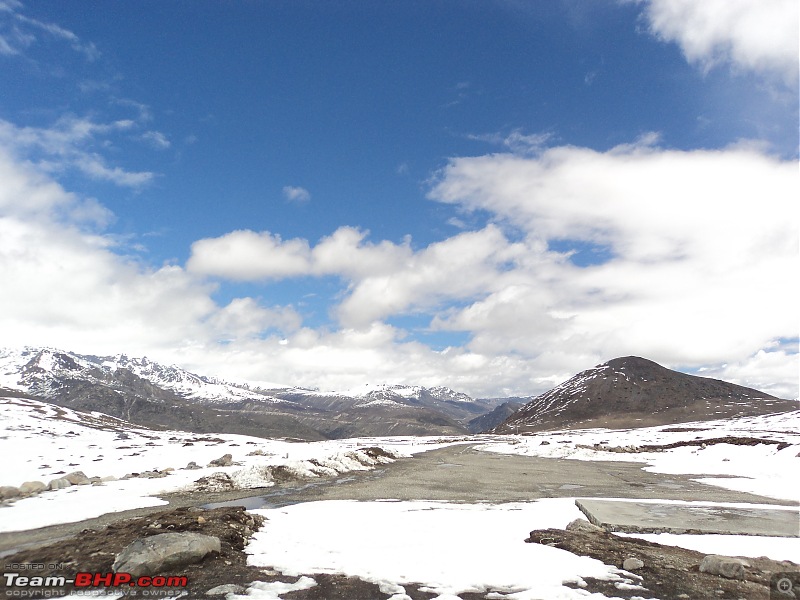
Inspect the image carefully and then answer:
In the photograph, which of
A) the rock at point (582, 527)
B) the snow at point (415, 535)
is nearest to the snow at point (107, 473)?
the snow at point (415, 535)

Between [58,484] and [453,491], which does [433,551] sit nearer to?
[453,491]

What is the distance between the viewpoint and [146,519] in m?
15.5

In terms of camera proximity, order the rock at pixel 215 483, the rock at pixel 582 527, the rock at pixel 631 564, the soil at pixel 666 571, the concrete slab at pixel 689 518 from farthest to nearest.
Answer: the rock at pixel 215 483 → the concrete slab at pixel 689 518 → the rock at pixel 582 527 → the rock at pixel 631 564 → the soil at pixel 666 571

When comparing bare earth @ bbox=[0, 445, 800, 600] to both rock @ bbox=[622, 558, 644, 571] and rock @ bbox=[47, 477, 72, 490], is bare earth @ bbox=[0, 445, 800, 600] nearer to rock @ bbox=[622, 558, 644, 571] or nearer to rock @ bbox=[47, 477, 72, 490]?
rock @ bbox=[622, 558, 644, 571]

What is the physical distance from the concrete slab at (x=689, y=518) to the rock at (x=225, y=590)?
12.2m

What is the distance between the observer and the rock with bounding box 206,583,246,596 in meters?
9.47

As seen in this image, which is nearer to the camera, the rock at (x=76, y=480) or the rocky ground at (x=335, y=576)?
the rocky ground at (x=335, y=576)

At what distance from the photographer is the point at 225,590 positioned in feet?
31.5

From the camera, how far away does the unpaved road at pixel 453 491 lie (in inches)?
825

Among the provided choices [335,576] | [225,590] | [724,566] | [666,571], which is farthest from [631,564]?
[225,590]

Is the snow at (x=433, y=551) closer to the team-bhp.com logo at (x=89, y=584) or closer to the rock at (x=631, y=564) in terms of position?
the rock at (x=631, y=564)

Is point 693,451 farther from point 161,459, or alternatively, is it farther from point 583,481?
point 161,459

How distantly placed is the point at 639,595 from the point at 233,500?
23418 millimetres

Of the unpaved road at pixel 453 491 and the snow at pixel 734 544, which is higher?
the snow at pixel 734 544
